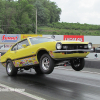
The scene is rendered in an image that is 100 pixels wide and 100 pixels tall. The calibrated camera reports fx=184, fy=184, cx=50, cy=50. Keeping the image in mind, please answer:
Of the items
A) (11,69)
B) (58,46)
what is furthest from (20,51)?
(58,46)

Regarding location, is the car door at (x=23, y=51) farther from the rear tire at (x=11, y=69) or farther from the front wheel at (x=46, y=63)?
the front wheel at (x=46, y=63)

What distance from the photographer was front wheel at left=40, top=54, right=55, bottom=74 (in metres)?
6.50

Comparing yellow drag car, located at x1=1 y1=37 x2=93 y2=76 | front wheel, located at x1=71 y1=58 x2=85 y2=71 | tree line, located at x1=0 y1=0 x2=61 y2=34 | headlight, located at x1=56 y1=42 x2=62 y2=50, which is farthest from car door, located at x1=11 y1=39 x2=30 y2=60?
tree line, located at x1=0 y1=0 x2=61 y2=34

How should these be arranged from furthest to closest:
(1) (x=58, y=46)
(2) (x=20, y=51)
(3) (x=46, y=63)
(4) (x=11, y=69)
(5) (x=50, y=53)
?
1. (4) (x=11, y=69)
2. (2) (x=20, y=51)
3. (3) (x=46, y=63)
4. (5) (x=50, y=53)
5. (1) (x=58, y=46)

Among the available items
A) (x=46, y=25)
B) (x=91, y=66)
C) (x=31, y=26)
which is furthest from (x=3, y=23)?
(x=91, y=66)

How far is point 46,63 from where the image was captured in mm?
6766

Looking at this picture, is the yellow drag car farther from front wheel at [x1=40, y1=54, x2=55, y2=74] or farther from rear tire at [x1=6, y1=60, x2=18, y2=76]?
rear tire at [x1=6, y1=60, x2=18, y2=76]

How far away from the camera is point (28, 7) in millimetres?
75188

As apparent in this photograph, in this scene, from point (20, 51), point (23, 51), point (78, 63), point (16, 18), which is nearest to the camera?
point (78, 63)

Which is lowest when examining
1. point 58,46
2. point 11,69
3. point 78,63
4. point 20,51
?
point 11,69

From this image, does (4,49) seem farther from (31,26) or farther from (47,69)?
(31,26)

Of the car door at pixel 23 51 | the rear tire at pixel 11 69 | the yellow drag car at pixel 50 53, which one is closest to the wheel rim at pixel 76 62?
the yellow drag car at pixel 50 53

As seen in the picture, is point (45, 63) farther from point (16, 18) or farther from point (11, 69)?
point (16, 18)

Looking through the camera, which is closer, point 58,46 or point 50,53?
point 58,46
